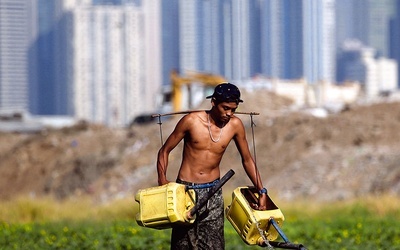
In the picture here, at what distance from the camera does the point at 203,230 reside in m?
8.22

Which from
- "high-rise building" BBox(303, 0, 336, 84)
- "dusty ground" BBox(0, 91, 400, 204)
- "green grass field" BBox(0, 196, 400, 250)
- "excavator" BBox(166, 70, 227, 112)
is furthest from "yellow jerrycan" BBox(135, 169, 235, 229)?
"high-rise building" BBox(303, 0, 336, 84)

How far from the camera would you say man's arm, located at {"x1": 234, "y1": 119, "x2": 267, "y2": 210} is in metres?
8.10

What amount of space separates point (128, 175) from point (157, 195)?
3551 centimetres

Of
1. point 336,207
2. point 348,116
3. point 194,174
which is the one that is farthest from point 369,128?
point 194,174

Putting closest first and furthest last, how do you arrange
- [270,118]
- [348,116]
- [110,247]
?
[110,247] < [348,116] < [270,118]

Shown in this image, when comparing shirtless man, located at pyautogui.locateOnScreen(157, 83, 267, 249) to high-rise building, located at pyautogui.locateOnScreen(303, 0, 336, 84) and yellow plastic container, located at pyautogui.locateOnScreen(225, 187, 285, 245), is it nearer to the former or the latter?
yellow plastic container, located at pyautogui.locateOnScreen(225, 187, 285, 245)

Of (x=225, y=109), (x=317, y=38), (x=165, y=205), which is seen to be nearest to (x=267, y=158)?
(x=225, y=109)

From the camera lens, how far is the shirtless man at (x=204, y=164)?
820cm

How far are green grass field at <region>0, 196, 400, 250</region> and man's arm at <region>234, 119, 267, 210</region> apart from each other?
482 cm

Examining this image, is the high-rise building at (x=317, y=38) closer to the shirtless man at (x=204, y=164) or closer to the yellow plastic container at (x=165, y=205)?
the shirtless man at (x=204, y=164)

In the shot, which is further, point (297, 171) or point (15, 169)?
point (15, 169)

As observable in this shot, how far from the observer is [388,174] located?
100 ft

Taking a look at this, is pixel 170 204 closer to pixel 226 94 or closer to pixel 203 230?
pixel 203 230

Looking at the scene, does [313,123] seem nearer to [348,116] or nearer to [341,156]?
[348,116]
